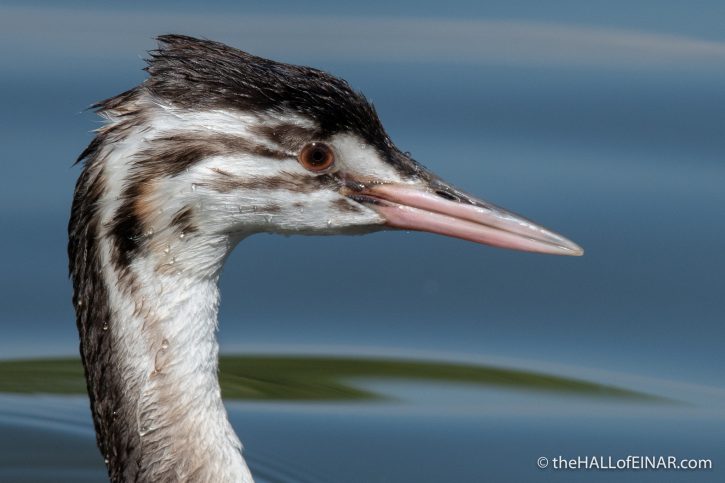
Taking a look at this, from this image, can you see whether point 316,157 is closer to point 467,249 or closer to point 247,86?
point 247,86

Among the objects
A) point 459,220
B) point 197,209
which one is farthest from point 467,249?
point 197,209

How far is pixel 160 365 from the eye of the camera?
6.13 m

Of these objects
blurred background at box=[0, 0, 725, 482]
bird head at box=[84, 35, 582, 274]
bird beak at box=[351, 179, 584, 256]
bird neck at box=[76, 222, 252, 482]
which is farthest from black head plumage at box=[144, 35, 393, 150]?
blurred background at box=[0, 0, 725, 482]

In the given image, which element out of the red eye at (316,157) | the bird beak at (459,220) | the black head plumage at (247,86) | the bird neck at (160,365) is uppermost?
the black head plumage at (247,86)

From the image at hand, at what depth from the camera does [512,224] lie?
6156 millimetres

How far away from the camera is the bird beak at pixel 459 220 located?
6.14m

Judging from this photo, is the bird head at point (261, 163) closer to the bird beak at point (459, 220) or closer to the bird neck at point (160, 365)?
the bird beak at point (459, 220)

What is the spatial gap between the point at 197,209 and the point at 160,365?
0.59 meters

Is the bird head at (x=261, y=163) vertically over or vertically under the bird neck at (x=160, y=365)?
over

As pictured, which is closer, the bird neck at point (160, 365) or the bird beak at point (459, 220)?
the bird neck at point (160, 365)

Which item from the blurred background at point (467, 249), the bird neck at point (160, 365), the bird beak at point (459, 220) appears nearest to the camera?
the bird neck at point (160, 365)

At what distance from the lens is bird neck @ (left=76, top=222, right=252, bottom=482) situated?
19.7 feet

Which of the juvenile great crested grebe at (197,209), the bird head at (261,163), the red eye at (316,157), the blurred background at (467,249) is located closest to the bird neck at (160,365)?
the juvenile great crested grebe at (197,209)

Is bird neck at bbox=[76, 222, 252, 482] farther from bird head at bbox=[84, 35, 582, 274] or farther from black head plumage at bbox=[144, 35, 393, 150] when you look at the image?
black head plumage at bbox=[144, 35, 393, 150]
